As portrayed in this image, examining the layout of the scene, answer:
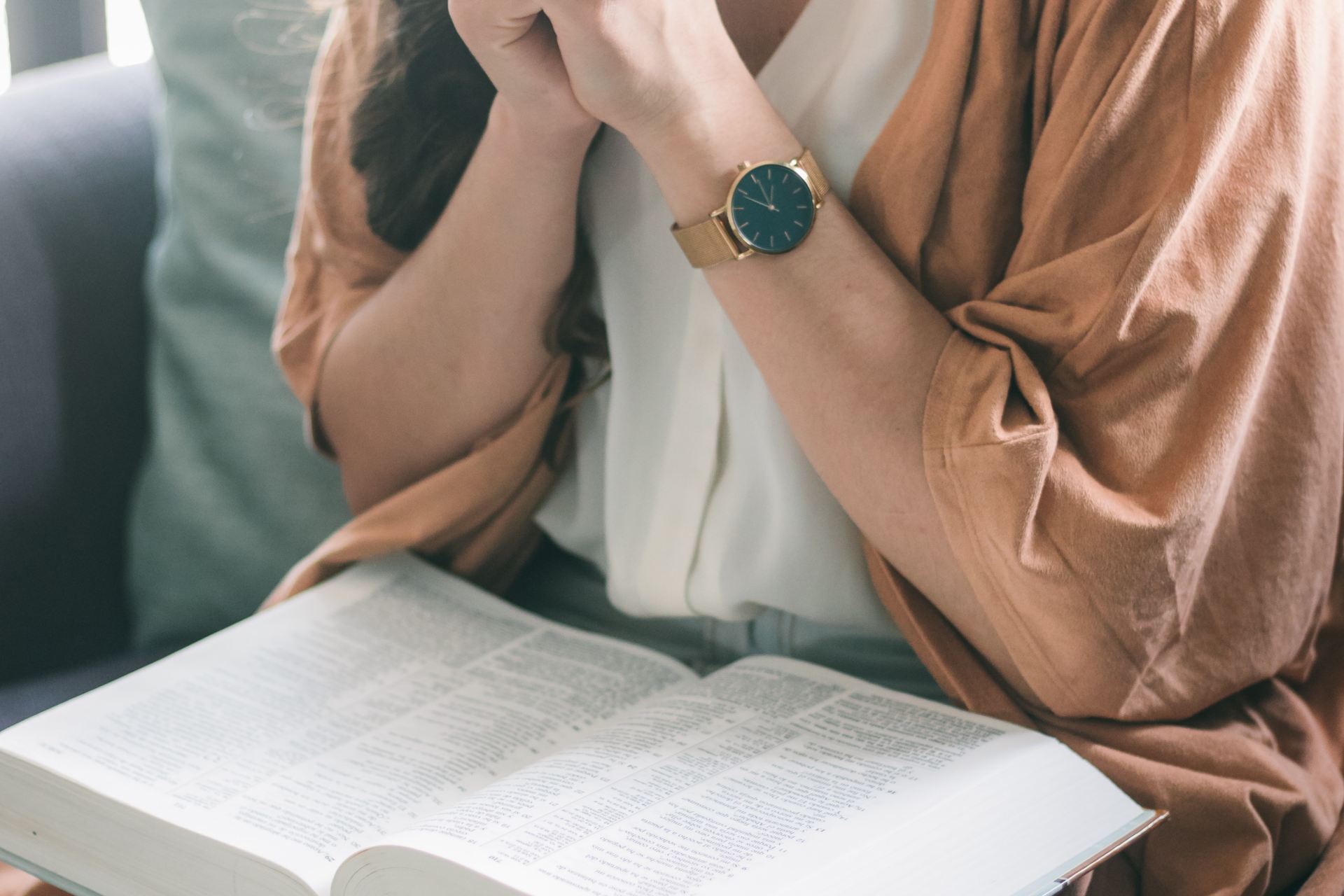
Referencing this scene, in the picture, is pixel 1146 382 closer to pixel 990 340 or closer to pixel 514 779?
pixel 990 340

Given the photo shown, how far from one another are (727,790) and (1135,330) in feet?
0.95

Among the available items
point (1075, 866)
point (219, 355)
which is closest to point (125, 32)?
point (219, 355)

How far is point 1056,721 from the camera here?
27.1 inches

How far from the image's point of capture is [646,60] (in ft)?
2.09

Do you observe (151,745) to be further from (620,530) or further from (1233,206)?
(1233,206)

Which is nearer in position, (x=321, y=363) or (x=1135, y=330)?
(x=1135, y=330)

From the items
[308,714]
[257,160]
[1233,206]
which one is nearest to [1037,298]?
[1233,206]

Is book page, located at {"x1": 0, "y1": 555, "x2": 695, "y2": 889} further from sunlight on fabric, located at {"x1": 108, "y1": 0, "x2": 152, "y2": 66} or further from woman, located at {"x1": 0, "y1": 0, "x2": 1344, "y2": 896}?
sunlight on fabric, located at {"x1": 108, "y1": 0, "x2": 152, "y2": 66}

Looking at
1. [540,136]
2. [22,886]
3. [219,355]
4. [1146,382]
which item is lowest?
[22,886]

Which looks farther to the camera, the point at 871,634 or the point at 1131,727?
the point at 871,634

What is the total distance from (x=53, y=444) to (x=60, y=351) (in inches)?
2.9

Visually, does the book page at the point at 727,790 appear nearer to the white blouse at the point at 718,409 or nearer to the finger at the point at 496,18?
the white blouse at the point at 718,409

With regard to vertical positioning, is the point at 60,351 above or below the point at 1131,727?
above

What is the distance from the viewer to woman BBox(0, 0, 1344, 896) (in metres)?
0.62
